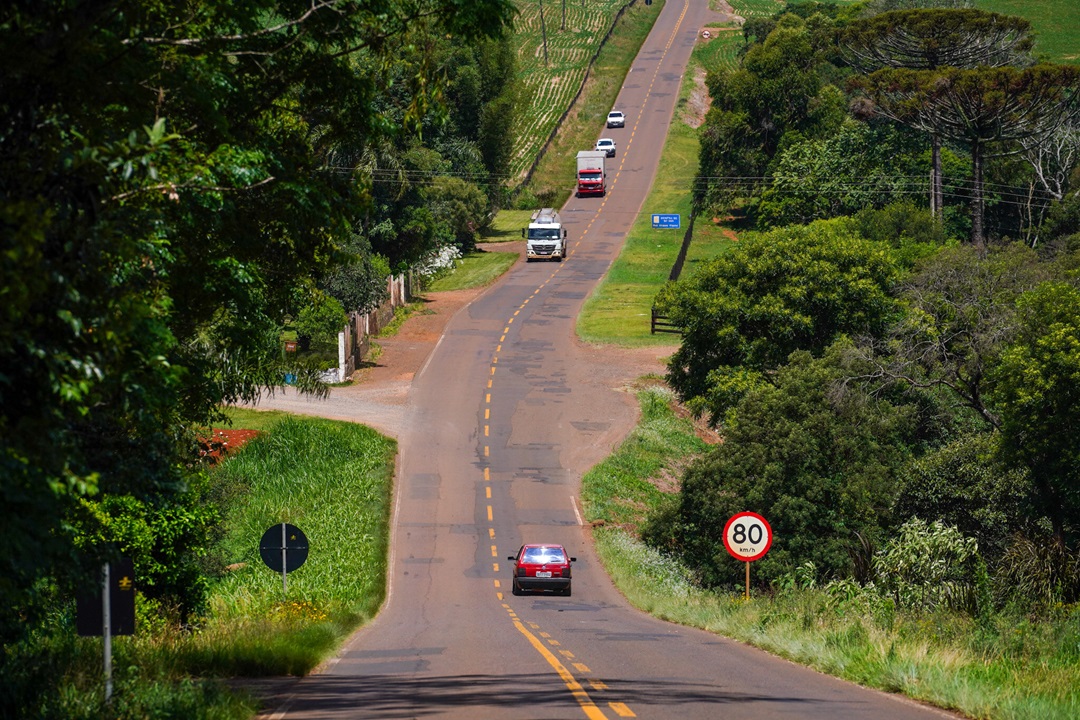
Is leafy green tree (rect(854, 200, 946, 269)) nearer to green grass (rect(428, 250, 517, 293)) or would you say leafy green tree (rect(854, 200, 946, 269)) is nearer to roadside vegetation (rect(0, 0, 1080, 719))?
roadside vegetation (rect(0, 0, 1080, 719))

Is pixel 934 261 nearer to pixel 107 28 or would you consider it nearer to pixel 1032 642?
pixel 1032 642

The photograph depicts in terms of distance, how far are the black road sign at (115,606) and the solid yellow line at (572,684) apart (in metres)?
4.56

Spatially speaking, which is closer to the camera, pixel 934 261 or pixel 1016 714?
pixel 1016 714

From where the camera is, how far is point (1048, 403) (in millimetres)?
38875

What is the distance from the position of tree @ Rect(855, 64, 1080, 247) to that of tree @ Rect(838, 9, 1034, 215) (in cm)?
418

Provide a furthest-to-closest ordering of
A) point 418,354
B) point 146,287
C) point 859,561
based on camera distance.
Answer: point 418,354 < point 859,561 < point 146,287

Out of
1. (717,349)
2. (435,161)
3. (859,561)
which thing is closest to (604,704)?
(859,561)

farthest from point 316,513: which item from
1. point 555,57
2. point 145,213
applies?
Answer: point 555,57

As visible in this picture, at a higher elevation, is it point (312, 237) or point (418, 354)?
point (312, 237)

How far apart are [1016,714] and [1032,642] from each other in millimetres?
5420

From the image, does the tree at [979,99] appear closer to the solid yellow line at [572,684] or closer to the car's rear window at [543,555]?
the car's rear window at [543,555]

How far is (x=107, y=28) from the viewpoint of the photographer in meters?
10.2

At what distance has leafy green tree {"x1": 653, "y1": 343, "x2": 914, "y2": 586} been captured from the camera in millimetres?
42500

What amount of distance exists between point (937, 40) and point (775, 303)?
97.0ft
